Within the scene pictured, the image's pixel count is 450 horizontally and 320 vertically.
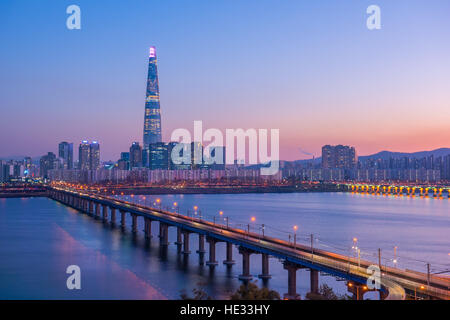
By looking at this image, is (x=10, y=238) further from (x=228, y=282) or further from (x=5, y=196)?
(x=5, y=196)

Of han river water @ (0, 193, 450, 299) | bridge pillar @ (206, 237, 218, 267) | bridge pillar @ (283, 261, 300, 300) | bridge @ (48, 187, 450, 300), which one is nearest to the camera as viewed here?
bridge @ (48, 187, 450, 300)

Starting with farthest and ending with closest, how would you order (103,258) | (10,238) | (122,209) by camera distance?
(122,209) < (10,238) < (103,258)

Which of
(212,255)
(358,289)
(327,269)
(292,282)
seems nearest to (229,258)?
(212,255)

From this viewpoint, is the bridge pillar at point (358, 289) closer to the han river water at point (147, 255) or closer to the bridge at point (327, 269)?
the bridge at point (327, 269)

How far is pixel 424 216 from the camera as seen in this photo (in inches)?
3575

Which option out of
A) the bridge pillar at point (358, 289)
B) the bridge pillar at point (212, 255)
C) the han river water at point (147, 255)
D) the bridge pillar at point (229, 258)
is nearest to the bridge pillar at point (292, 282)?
the han river water at point (147, 255)

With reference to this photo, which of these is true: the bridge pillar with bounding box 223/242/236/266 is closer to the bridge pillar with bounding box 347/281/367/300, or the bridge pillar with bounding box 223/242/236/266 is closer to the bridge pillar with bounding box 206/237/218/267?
the bridge pillar with bounding box 206/237/218/267

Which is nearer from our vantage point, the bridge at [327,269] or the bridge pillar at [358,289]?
the bridge at [327,269]

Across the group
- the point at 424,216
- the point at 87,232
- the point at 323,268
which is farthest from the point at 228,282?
the point at 424,216

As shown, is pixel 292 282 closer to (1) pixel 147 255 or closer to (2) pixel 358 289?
(2) pixel 358 289

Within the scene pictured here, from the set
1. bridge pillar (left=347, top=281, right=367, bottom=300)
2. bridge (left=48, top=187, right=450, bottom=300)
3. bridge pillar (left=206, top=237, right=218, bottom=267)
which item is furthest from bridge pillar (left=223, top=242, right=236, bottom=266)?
bridge pillar (left=347, top=281, right=367, bottom=300)

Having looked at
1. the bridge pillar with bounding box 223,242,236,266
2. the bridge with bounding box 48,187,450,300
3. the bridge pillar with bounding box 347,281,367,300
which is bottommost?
the bridge pillar with bounding box 223,242,236,266
